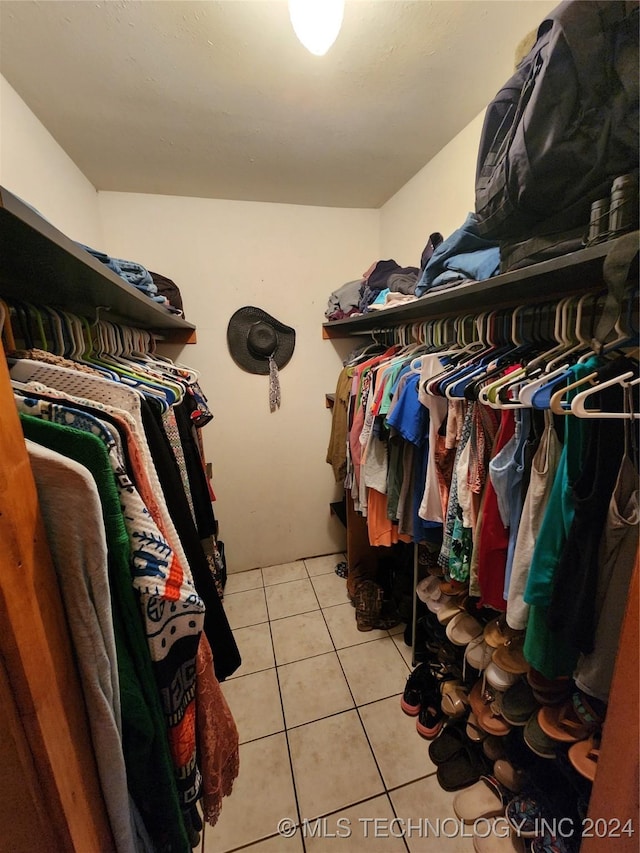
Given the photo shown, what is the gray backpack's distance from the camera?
0.51 meters

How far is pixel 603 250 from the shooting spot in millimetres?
517

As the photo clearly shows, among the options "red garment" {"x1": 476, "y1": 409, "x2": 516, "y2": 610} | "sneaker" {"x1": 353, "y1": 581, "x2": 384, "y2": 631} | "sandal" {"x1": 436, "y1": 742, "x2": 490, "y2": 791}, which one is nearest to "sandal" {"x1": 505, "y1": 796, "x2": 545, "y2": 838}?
"sandal" {"x1": 436, "y1": 742, "x2": 490, "y2": 791}

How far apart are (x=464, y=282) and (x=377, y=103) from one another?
757 mm

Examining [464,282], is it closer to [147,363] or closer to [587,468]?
[587,468]

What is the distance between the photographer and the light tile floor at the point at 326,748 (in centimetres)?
101

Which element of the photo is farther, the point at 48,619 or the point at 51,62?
the point at 51,62

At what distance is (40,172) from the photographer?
3.87 ft

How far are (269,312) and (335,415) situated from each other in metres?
0.75

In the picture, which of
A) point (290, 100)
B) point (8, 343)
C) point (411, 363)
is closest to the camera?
point (8, 343)

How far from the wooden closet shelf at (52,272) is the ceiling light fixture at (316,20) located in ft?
2.29

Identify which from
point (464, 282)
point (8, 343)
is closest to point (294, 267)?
point (464, 282)

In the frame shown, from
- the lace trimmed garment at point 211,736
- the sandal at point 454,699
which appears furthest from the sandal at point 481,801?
the lace trimmed garment at point 211,736

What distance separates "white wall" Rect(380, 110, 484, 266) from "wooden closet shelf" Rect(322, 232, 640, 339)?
435 millimetres

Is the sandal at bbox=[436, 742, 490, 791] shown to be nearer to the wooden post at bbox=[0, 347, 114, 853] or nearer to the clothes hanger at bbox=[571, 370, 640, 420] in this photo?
the wooden post at bbox=[0, 347, 114, 853]
